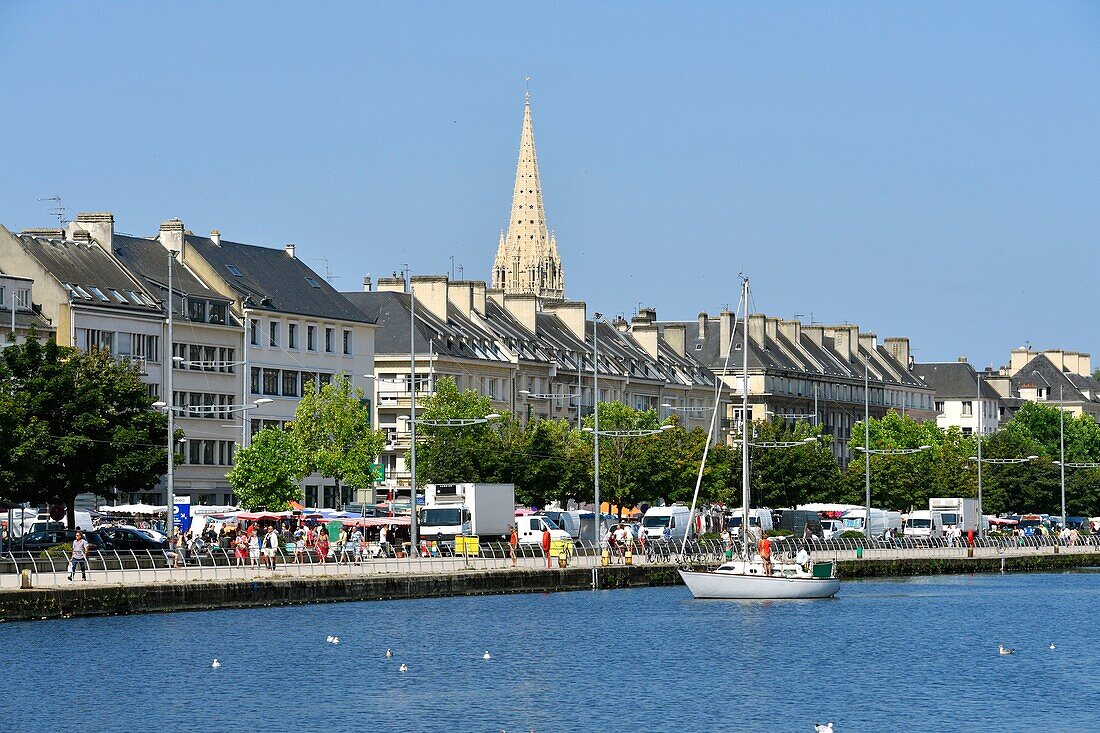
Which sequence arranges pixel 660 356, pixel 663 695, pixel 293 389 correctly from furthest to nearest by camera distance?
pixel 660 356
pixel 293 389
pixel 663 695

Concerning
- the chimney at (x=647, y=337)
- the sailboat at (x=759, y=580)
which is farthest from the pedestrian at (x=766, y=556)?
the chimney at (x=647, y=337)

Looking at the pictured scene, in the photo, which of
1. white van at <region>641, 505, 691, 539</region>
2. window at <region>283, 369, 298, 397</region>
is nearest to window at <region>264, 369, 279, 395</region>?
window at <region>283, 369, 298, 397</region>

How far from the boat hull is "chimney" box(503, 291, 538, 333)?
69219mm

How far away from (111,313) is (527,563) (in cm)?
3163

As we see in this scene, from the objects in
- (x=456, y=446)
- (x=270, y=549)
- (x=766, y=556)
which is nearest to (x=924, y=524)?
(x=456, y=446)

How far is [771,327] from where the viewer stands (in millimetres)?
182625

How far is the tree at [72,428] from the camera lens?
251 ft

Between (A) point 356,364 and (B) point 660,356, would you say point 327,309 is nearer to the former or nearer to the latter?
(A) point 356,364

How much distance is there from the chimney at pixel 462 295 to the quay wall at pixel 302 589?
48.5 metres

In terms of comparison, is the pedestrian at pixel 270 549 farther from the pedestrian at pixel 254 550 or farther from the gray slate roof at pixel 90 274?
the gray slate roof at pixel 90 274

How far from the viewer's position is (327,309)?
124 metres

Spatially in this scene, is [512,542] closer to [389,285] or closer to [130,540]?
[130,540]

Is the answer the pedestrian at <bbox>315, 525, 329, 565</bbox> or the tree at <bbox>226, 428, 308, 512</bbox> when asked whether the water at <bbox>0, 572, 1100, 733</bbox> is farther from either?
the tree at <bbox>226, 428, 308, 512</bbox>

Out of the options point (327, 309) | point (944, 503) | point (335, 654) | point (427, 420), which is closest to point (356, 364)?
point (327, 309)
